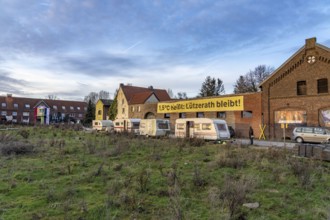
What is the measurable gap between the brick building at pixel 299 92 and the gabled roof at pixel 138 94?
89.6 ft

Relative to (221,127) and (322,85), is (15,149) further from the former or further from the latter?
(322,85)

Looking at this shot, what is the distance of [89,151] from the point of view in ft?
51.2

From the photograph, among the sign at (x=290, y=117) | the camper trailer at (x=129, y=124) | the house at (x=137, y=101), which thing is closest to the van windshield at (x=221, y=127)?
the sign at (x=290, y=117)

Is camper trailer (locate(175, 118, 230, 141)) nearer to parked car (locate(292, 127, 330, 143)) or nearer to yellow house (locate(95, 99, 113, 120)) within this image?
parked car (locate(292, 127, 330, 143))

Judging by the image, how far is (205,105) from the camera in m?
39.4

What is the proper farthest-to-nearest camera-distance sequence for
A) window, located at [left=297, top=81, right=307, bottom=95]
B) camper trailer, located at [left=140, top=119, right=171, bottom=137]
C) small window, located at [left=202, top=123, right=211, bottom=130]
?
camper trailer, located at [left=140, top=119, right=171, bottom=137]
window, located at [left=297, top=81, right=307, bottom=95]
small window, located at [left=202, top=123, right=211, bottom=130]

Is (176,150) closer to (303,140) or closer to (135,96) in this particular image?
(303,140)

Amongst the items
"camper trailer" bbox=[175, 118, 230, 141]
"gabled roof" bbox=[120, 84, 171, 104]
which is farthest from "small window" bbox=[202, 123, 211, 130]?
"gabled roof" bbox=[120, 84, 171, 104]

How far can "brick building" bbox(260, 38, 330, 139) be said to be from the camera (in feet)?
90.7

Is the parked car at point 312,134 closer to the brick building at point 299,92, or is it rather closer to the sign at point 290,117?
the brick building at point 299,92

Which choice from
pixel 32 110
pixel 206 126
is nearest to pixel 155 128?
pixel 206 126

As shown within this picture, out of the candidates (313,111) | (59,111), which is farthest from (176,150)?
(59,111)

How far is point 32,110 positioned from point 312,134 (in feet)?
274

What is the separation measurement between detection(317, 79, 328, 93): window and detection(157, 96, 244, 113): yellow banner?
28.7ft
